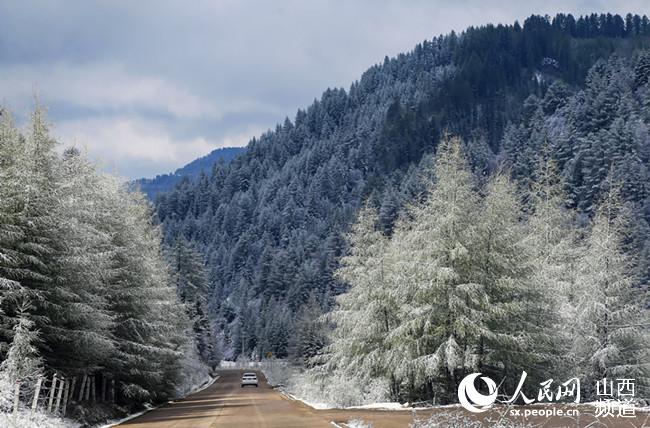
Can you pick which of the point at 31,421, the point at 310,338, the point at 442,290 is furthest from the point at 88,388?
the point at 310,338

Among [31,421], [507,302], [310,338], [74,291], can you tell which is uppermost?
[507,302]

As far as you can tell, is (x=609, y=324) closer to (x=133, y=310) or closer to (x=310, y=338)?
(x=133, y=310)

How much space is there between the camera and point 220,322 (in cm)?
16175

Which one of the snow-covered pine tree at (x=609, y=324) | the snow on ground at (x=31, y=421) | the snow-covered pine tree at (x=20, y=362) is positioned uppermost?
the snow-covered pine tree at (x=609, y=324)

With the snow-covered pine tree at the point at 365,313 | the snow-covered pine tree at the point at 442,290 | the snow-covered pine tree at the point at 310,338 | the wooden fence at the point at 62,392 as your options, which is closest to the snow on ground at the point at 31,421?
the wooden fence at the point at 62,392

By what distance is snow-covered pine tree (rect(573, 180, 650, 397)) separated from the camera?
29109mm

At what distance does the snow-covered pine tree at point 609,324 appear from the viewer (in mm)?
29109

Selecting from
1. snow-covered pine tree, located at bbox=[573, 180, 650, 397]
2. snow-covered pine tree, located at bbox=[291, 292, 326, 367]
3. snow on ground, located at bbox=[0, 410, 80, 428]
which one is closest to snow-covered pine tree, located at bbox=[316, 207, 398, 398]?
snow-covered pine tree, located at bbox=[573, 180, 650, 397]

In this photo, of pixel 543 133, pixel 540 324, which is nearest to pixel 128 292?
pixel 540 324

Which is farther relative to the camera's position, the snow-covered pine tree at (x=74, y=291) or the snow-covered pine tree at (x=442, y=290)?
the snow-covered pine tree at (x=442, y=290)

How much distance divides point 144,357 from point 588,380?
19333 mm

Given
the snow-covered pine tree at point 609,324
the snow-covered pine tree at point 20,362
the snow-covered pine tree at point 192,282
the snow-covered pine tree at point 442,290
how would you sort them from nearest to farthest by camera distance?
the snow-covered pine tree at point 20,362, the snow-covered pine tree at point 442,290, the snow-covered pine tree at point 609,324, the snow-covered pine tree at point 192,282

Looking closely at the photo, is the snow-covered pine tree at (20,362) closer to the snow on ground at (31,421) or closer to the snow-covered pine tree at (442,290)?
the snow on ground at (31,421)

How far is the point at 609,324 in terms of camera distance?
98.2 ft
